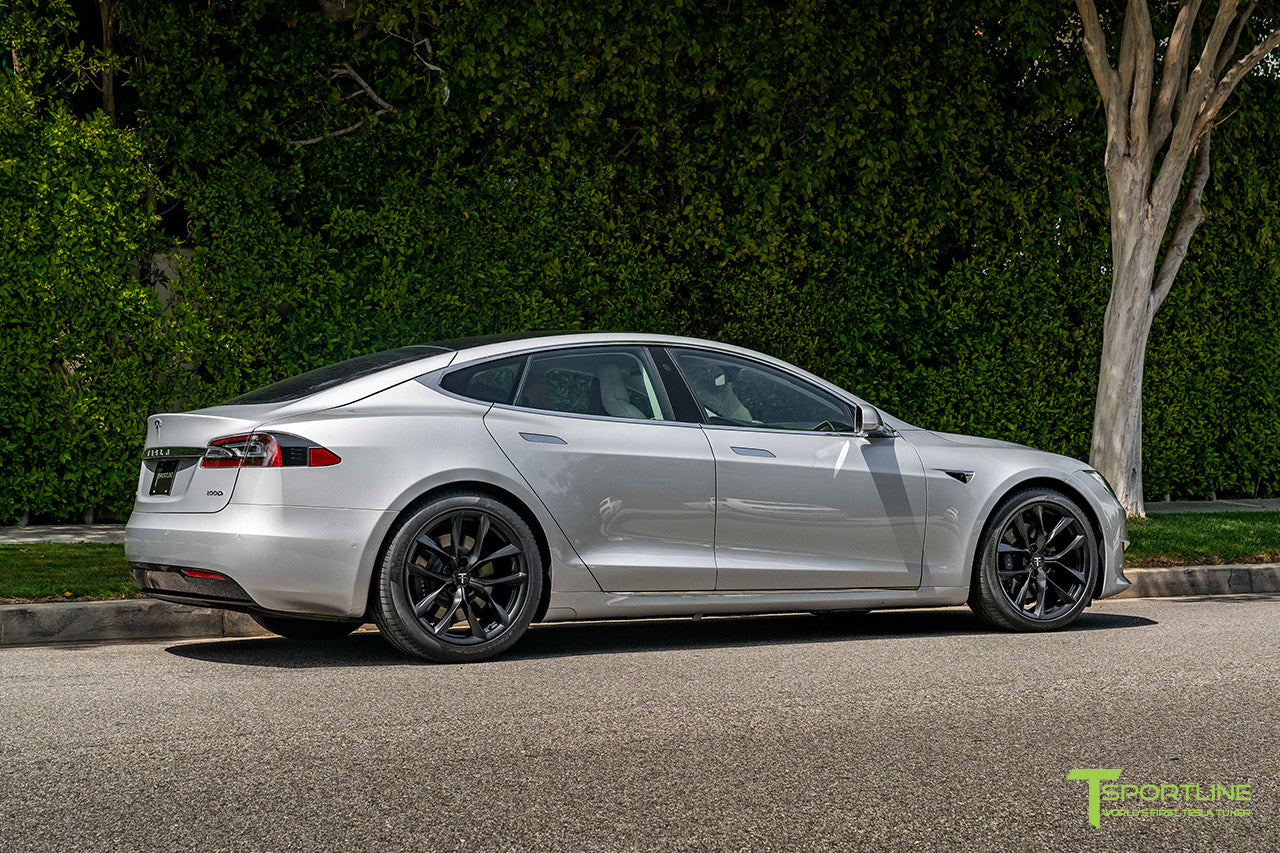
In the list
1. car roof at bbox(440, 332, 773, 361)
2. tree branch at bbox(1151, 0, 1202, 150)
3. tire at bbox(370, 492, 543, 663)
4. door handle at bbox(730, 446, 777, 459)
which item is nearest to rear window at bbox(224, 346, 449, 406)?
car roof at bbox(440, 332, 773, 361)

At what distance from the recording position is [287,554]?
6.01 m

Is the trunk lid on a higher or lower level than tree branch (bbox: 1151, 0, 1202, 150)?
lower

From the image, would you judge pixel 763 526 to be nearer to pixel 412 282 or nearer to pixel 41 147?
pixel 412 282

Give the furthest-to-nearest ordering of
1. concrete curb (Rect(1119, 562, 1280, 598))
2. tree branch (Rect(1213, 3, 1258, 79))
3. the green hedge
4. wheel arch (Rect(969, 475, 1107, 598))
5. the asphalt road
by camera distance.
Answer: tree branch (Rect(1213, 3, 1258, 79))
the green hedge
concrete curb (Rect(1119, 562, 1280, 598))
wheel arch (Rect(969, 475, 1107, 598))
the asphalt road

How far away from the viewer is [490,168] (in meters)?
12.0

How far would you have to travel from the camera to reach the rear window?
21.4 ft

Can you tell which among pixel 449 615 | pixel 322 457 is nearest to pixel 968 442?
pixel 449 615

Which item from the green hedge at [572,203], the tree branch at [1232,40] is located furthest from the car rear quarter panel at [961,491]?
the tree branch at [1232,40]

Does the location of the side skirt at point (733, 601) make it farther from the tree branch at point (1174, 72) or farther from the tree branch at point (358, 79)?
the tree branch at point (1174, 72)

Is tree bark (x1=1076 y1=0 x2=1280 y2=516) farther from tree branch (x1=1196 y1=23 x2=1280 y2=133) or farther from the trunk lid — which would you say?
the trunk lid

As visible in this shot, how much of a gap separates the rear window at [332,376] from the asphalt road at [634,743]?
49.3 inches

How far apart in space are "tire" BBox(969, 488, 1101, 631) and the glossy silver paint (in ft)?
0.34

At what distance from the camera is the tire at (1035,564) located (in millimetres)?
7492

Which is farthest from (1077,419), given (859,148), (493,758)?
(493,758)
